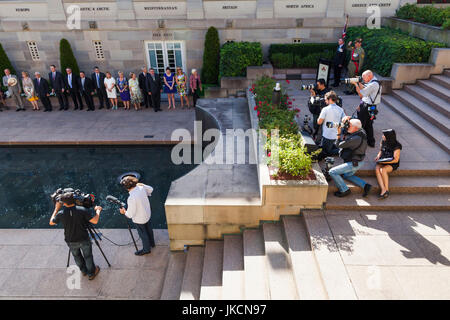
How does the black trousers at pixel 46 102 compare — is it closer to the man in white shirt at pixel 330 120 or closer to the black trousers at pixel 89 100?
the black trousers at pixel 89 100

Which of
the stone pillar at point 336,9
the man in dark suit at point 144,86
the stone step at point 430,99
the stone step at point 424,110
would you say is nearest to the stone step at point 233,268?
the stone step at point 424,110


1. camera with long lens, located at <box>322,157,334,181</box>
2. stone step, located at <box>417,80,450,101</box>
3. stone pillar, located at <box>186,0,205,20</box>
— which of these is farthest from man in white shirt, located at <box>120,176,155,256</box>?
stone pillar, located at <box>186,0,205,20</box>

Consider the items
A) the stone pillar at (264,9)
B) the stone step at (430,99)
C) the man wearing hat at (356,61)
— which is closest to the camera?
the stone step at (430,99)

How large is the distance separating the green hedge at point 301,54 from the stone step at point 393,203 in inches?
366

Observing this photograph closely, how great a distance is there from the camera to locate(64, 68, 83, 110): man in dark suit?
47.4 feet

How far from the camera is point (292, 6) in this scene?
15.0m

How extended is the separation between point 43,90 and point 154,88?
5.33 meters

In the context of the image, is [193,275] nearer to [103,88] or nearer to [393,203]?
[393,203]

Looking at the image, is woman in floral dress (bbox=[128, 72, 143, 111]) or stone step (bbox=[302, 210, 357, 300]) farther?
woman in floral dress (bbox=[128, 72, 143, 111])

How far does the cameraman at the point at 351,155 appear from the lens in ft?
20.1

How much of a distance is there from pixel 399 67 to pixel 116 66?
13234 millimetres

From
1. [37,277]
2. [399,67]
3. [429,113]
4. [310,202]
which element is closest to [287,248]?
[310,202]

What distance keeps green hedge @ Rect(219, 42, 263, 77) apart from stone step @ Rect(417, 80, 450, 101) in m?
6.17

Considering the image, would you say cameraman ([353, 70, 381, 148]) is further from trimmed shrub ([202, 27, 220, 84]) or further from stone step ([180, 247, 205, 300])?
trimmed shrub ([202, 27, 220, 84])
